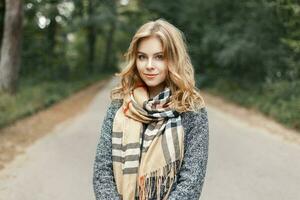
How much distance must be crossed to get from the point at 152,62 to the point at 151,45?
0.29 ft

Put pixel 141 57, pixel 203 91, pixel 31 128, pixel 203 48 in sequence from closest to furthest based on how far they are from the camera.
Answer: pixel 141 57 → pixel 31 128 → pixel 203 48 → pixel 203 91

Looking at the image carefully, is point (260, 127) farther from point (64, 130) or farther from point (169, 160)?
point (169, 160)

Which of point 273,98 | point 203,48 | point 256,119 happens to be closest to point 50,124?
point 256,119

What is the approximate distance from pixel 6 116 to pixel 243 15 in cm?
1188

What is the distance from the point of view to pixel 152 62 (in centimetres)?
288

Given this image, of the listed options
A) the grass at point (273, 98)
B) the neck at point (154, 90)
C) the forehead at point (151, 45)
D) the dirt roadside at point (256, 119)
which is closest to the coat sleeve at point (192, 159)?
the neck at point (154, 90)

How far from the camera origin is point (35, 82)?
25.6 meters

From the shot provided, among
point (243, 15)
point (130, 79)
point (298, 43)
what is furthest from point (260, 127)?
point (130, 79)

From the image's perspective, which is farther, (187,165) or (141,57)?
(141,57)

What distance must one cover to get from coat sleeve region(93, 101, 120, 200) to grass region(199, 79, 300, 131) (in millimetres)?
11979

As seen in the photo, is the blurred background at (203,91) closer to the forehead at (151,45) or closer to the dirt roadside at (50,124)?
the dirt roadside at (50,124)

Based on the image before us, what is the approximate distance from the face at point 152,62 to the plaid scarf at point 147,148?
0.10 m

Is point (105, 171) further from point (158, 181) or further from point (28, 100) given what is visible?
point (28, 100)

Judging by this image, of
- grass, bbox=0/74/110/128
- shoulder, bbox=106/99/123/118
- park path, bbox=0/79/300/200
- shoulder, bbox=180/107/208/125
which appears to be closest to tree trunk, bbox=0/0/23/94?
grass, bbox=0/74/110/128
